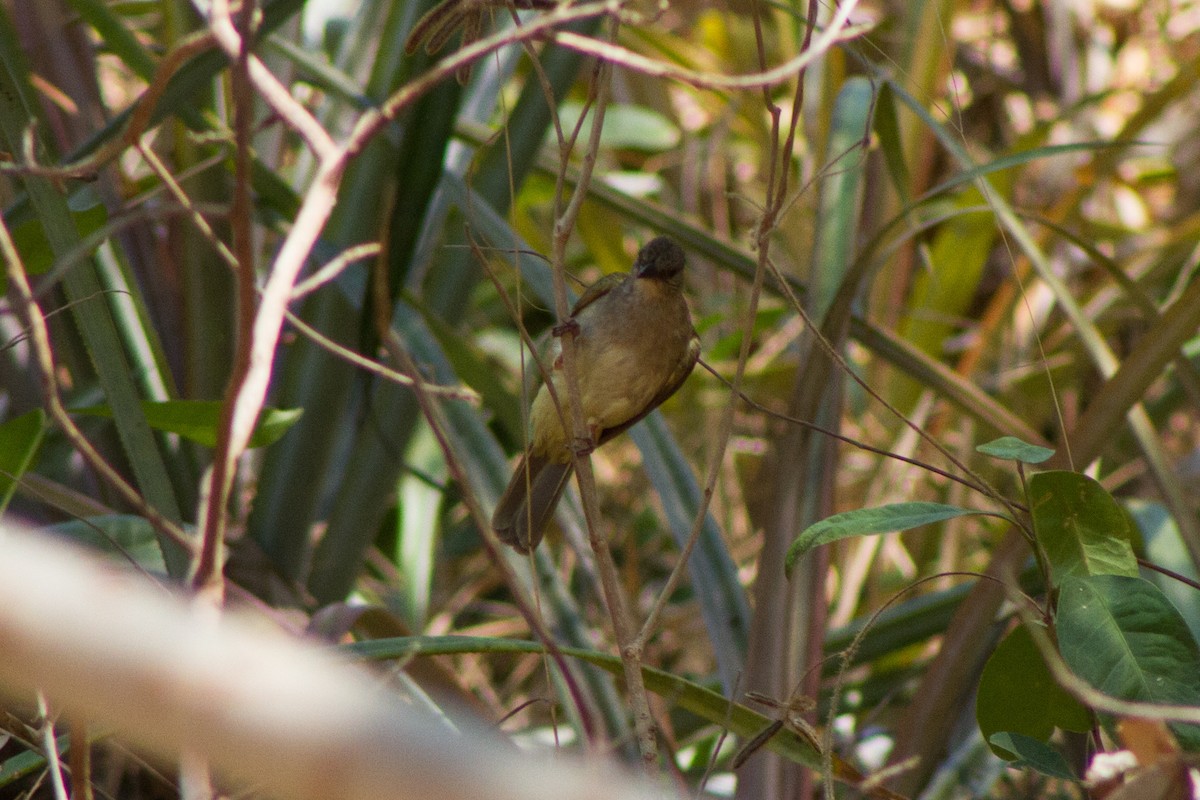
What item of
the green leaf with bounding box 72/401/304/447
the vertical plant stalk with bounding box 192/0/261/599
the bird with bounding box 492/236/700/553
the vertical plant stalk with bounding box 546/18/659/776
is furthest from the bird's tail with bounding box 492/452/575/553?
the vertical plant stalk with bounding box 192/0/261/599

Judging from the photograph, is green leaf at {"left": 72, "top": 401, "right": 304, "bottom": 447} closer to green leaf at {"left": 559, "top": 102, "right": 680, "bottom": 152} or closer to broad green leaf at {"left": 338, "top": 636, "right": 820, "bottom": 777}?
broad green leaf at {"left": 338, "top": 636, "right": 820, "bottom": 777}

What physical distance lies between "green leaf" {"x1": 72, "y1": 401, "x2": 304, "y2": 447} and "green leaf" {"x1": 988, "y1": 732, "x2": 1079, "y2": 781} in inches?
36.8

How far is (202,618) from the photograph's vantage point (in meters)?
0.74

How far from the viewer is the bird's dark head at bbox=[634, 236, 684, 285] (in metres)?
2.42

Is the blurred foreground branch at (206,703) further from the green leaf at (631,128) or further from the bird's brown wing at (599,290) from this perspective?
the green leaf at (631,128)

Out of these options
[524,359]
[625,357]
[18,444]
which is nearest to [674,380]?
[625,357]

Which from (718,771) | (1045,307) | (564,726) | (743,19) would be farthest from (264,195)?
(743,19)

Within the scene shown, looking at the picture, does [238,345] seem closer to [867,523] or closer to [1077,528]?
[867,523]

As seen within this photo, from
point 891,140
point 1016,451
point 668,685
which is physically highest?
point 891,140

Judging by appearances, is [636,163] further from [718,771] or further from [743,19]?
[718,771]

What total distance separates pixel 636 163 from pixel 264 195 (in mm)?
2486

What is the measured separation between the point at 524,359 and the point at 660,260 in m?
0.38

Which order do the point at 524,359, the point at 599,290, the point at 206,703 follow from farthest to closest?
the point at 599,290 → the point at 524,359 → the point at 206,703

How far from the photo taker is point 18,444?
144cm
